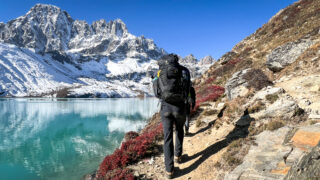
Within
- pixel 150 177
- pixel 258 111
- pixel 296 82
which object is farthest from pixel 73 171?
pixel 296 82

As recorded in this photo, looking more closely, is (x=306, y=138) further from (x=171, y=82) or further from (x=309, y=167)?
(x=171, y=82)

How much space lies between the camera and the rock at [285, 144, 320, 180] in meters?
2.93

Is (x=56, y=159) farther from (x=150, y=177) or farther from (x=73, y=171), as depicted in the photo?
(x=150, y=177)

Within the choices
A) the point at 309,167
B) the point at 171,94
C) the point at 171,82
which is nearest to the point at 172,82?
the point at 171,82

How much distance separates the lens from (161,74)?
6.45 m

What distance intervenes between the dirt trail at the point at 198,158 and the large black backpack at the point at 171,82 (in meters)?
2.48

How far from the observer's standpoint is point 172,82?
629 cm

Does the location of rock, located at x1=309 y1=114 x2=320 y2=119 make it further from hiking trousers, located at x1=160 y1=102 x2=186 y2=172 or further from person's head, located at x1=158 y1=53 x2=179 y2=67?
person's head, located at x1=158 y1=53 x2=179 y2=67

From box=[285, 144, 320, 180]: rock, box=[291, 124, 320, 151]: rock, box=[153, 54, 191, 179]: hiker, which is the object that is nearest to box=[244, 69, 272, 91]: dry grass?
box=[291, 124, 320, 151]: rock

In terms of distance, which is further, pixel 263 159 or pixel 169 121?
pixel 169 121

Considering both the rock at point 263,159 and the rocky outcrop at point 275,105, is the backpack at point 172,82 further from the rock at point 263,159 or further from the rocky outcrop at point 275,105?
the rocky outcrop at point 275,105

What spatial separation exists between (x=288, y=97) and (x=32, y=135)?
3456 cm

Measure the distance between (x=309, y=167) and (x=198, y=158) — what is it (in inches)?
188

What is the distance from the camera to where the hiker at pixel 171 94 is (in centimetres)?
630
